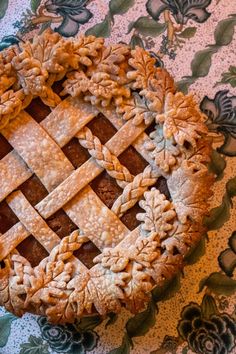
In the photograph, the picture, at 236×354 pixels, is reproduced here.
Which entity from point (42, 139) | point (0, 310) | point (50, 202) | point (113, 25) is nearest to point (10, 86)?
point (42, 139)

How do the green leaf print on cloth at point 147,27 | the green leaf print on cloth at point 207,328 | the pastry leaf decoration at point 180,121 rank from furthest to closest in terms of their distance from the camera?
the green leaf print on cloth at point 147,27 < the green leaf print on cloth at point 207,328 < the pastry leaf decoration at point 180,121

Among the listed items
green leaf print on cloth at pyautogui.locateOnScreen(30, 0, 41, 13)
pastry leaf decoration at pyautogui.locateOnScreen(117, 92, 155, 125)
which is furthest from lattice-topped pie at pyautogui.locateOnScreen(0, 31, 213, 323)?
green leaf print on cloth at pyautogui.locateOnScreen(30, 0, 41, 13)

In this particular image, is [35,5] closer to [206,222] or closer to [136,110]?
[136,110]

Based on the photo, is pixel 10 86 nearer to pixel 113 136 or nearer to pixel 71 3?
pixel 113 136

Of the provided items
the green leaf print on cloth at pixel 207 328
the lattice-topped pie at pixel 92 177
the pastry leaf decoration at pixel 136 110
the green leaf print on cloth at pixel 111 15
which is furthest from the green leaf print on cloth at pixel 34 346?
the green leaf print on cloth at pixel 111 15

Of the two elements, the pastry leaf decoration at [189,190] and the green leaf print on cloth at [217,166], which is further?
the green leaf print on cloth at [217,166]

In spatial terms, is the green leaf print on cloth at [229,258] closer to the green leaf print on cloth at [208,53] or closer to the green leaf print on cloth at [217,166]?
the green leaf print on cloth at [217,166]
